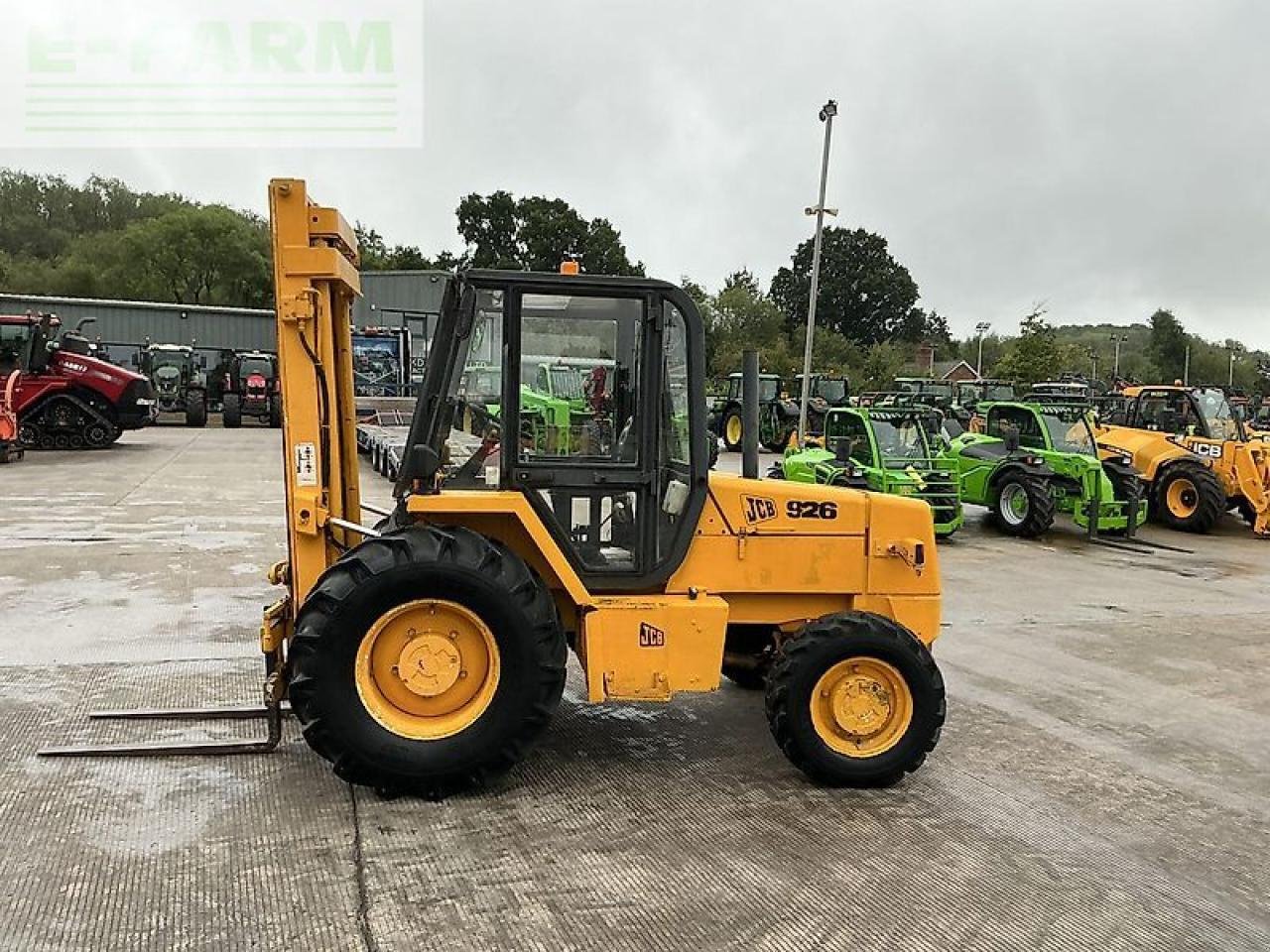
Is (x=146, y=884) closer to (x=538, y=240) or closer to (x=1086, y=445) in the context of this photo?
(x=1086, y=445)

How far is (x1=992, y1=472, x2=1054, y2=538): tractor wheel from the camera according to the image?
1364cm

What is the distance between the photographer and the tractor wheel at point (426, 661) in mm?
4242

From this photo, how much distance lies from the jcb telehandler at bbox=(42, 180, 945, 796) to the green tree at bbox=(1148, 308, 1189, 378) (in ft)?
231

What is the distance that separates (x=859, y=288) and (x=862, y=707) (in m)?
73.7

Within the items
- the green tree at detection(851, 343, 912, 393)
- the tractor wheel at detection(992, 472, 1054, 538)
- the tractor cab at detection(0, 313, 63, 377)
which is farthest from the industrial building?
the tractor wheel at detection(992, 472, 1054, 538)

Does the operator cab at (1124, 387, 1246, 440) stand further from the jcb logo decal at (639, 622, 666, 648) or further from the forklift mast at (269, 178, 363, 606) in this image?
the forklift mast at (269, 178, 363, 606)

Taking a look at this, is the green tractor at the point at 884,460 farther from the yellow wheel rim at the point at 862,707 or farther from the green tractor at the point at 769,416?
the green tractor at the point at 769,416

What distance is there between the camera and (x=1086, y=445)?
47.2ft

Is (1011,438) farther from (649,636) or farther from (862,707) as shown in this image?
(649,636)

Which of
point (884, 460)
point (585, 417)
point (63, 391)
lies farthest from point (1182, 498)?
point (63, 391)

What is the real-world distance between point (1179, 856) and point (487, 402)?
3.46m

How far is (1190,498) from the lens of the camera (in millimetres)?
15211

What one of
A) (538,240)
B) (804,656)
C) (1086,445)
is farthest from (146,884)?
(538,240)

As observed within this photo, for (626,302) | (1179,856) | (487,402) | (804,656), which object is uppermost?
(626,302)
